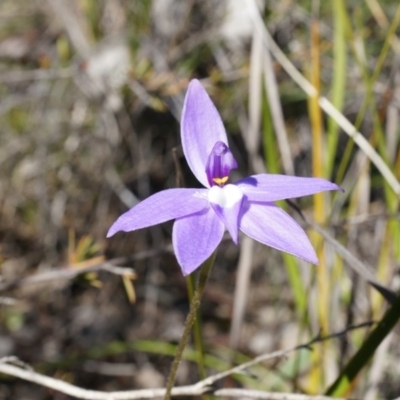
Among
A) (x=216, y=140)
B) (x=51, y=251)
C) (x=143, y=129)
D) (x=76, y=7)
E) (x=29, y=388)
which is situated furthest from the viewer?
(x=76, y=7)

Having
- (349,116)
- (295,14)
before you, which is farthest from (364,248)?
(295,14)

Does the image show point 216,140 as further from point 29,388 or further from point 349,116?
point 349,116

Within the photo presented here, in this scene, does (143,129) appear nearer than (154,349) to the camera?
No

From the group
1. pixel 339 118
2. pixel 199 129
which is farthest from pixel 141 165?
pixel 199 129

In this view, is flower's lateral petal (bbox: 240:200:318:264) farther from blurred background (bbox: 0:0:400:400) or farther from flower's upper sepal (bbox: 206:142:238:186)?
blurred background (bbox: 0:0:400:400)

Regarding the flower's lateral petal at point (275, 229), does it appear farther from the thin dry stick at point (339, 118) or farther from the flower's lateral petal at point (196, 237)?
the thin dry stick at point (339, 118)

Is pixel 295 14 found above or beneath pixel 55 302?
above
